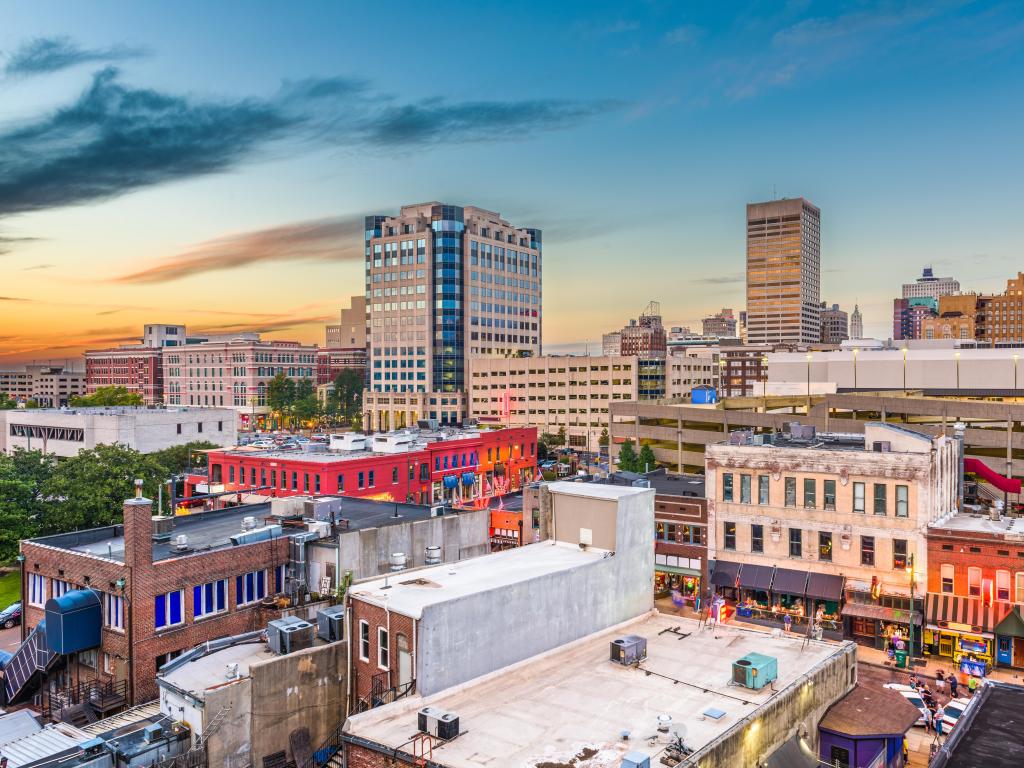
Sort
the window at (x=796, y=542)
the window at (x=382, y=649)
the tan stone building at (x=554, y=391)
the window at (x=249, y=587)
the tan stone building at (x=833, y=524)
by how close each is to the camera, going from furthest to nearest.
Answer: the tan stone building at (x=554, y=391) → the window at (x=796, y=542) → the tan stone building at (x=833, y=524) → the window at (x=249, y=587) → the window at (x=382, y=649)

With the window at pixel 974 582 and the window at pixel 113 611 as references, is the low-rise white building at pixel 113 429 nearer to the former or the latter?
the window at pixel 113 611

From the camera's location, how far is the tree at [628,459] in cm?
10169

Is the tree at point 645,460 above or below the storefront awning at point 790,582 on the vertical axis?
above

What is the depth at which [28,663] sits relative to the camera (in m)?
36.1

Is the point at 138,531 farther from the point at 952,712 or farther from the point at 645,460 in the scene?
the point at 645,460

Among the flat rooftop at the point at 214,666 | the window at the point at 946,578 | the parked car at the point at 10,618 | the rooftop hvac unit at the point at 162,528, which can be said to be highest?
the rooftop hvac unit at the point at 162,528

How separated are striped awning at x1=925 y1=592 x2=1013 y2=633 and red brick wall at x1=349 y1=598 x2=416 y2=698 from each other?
111ft

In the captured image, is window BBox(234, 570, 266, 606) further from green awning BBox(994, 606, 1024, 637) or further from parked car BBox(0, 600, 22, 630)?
green awning BBox(994, 606, 1024, 637)

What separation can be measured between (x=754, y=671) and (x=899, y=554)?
27365 millimetres

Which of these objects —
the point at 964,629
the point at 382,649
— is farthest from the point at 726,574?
the point at 382,649

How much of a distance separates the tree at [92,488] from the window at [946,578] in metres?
60.0

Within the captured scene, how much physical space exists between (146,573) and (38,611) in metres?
9.81

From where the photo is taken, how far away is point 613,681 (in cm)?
2584

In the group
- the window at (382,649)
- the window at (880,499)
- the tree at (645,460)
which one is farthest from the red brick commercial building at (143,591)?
the tree at (645,460)
